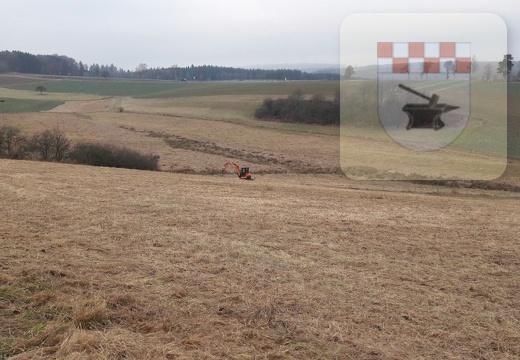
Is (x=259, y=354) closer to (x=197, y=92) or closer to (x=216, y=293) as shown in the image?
(x=216, y=293)

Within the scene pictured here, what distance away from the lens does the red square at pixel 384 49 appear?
13.4 meters

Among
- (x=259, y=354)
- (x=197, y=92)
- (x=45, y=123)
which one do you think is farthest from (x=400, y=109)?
(x=197, y=92)

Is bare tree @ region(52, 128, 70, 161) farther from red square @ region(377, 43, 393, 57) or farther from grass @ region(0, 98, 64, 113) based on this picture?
grass @ region(0, 98, 64, 113)

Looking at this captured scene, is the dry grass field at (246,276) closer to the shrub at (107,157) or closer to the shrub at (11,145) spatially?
the shrub at (107,157)

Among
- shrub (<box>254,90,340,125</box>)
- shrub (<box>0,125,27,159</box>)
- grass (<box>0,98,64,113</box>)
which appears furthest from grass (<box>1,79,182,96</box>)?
shrub (<box>0,125,27,159</box>)

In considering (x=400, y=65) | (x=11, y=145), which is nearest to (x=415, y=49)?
(x=400, y=65)

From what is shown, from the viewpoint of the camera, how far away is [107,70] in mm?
151250

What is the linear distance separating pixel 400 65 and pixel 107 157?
66.7ft

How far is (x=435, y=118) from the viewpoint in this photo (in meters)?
14.8

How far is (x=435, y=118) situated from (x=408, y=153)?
21.8m

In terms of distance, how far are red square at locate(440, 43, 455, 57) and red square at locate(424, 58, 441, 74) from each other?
313mm

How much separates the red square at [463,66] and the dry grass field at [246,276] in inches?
184

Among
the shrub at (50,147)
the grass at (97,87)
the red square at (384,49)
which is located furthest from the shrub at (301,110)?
the grass at (97,87)

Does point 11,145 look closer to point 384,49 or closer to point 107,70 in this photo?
point 384,49
